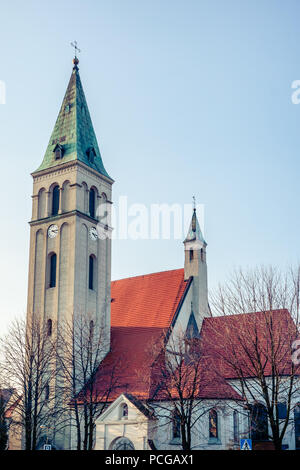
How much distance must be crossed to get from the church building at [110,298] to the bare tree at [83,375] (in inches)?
20.7

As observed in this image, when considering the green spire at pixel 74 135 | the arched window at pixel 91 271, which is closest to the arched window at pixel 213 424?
the arched window at pixel 91 271

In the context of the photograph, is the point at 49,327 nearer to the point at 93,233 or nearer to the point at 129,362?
the point at 129,362

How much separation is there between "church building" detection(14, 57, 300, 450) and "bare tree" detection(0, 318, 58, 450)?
2.03 meters

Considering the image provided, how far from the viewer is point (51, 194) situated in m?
47.5

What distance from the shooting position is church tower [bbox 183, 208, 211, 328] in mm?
46531

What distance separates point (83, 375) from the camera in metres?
41.1

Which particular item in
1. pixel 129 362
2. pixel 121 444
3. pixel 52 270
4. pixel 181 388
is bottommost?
pixel 121 444

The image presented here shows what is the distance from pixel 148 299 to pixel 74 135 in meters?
15.2

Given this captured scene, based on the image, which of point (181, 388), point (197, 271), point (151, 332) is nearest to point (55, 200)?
point (197, 271)

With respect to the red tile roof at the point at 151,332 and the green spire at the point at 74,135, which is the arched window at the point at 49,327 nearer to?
the red tile roof at the point at 151,332

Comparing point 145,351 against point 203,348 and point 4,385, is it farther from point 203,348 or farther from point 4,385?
point 4,385

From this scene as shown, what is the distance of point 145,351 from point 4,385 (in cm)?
1040

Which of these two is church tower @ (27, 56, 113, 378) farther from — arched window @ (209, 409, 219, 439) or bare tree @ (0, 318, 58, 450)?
arched window @ (209, 409, 219, 439)
